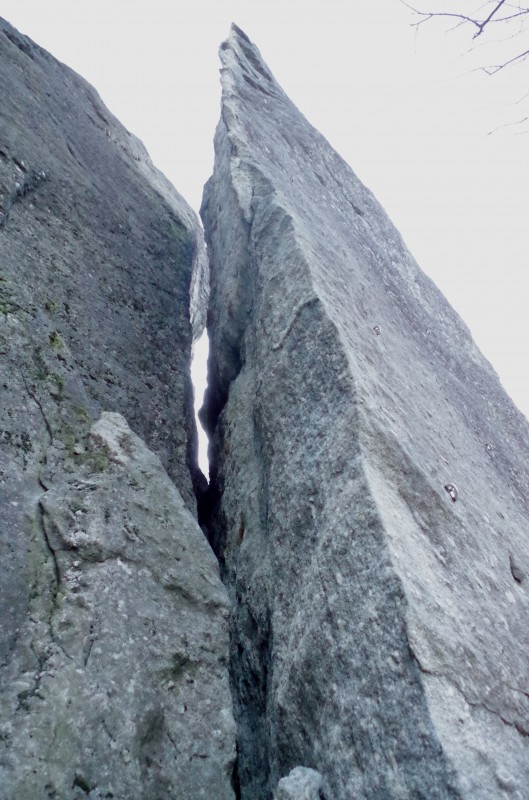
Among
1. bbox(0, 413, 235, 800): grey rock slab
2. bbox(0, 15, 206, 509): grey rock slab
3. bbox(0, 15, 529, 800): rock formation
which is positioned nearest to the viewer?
bbox(0, 15, 529, 800): rock formation

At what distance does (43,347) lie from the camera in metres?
4.82

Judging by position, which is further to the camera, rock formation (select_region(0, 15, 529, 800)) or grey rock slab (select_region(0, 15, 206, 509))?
grey rock slab (select_region(0, 15, 206, 509))

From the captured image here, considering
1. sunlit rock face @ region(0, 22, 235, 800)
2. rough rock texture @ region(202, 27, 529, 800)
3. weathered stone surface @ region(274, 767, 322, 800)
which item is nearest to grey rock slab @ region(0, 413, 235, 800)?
sunlit rock face @ region(0, 22, 235, 800)

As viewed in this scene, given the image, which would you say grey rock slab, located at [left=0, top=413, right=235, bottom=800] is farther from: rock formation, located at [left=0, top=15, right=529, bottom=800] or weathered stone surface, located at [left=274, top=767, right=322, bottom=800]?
weathered stone surface, located at [left=274, top=767, right=322, bottom=800]

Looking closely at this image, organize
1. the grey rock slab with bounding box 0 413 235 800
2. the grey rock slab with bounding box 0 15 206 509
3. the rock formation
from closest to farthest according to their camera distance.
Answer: the rock formation, the grey rock slab with bounding box 0 413 235 800, the grey rock slab with bounding box 0 15 206 509

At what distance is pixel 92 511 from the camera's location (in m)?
4.10

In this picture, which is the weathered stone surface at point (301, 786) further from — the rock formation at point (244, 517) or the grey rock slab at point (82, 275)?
the grey rock slab at point (82, 275)

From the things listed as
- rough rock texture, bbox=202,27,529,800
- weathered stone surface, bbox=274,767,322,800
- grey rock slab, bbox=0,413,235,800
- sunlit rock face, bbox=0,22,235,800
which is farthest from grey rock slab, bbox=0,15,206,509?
weathered stone surface, bbox=274,767,322,800

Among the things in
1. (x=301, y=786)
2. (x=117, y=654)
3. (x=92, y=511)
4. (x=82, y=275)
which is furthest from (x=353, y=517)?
(x=82, y=275)

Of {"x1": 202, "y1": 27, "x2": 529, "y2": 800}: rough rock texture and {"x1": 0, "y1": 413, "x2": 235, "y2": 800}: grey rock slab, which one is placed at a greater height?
{"x1": 202, "y1": 27, "x2": 529, "y2": 800}: rough rock texture

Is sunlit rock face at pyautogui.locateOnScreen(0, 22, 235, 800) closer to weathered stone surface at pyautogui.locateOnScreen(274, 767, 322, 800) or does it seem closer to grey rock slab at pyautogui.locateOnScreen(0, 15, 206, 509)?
grey rock slab at pyautogui.locateOnScreen(0, 15, 206, 509)

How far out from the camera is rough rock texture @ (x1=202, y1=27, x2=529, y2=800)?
2893 mm

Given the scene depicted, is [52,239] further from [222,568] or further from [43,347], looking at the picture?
[222,568]

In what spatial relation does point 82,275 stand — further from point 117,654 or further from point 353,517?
point 353,517
